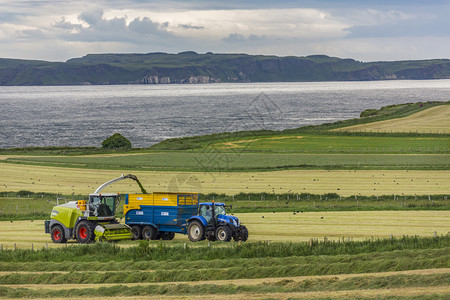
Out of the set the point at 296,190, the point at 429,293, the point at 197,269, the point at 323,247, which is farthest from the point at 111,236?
the point at 296,190

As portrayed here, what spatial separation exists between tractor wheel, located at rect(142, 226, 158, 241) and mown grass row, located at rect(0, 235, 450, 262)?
3897mm

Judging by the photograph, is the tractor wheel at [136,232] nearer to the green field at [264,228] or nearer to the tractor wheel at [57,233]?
the green field at [264,228]

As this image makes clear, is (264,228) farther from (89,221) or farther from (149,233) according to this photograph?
(89,221)

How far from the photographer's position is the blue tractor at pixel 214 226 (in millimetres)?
34750

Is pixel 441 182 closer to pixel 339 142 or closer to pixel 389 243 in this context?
pixel 389 243

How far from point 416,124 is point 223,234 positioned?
102 meters

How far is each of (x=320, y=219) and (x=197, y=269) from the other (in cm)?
1750

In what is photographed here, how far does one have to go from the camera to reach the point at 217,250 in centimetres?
3067

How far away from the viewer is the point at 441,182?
61.1 metres

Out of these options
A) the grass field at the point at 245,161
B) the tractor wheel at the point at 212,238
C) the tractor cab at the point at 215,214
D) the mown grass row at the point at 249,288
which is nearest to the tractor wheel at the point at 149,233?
the tractor cab at the point at 215,214

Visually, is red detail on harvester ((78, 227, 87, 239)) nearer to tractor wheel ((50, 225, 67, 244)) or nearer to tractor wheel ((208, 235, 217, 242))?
tractor wheel ((50, 225, 67, 244))

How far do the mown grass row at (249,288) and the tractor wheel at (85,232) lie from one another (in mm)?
10759

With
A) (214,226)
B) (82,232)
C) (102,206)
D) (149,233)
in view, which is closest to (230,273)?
(214,226)

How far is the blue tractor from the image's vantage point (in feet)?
114
